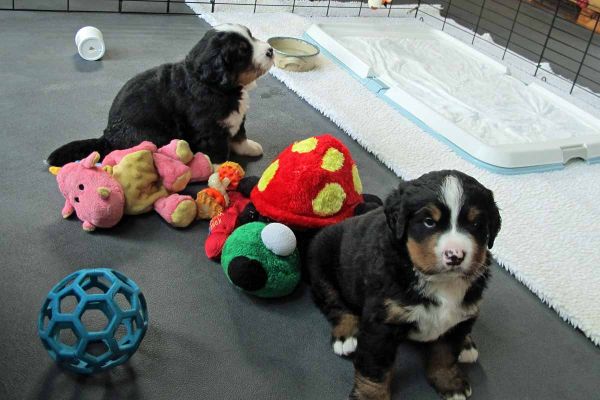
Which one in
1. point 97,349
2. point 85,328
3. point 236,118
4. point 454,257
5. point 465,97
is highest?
point 454,257

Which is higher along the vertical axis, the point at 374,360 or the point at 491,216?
the point at 491,216

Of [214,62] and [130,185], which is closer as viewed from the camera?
[130,185]

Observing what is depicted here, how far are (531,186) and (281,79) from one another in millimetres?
1608

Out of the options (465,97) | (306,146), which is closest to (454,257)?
(306,146)

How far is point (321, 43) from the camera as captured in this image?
4180 millimetres

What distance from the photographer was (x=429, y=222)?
5.23ft

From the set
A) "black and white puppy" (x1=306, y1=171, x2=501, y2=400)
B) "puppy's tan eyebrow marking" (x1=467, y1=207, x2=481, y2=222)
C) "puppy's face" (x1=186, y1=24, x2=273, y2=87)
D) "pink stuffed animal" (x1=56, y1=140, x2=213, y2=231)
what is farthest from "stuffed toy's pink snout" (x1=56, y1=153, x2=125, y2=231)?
"puppy's tan eyebrow marking" (x1=467, y1=207, x2=481, y2=222)

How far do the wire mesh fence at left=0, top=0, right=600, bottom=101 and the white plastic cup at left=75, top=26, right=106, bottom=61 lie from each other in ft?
2.63

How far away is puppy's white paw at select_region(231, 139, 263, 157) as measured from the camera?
292 cm

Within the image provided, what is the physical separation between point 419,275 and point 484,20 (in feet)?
15.3

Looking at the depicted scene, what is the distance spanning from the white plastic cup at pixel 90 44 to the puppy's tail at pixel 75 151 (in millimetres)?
1187

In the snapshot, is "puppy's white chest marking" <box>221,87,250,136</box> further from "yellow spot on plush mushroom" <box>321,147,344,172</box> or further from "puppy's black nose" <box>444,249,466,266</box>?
"puppy's black nose" <box>444,249,466,266</box>

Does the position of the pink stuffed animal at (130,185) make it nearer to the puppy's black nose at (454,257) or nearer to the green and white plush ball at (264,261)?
the green and white plush ball at (264,261)

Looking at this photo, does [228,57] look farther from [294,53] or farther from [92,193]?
[294,53]
